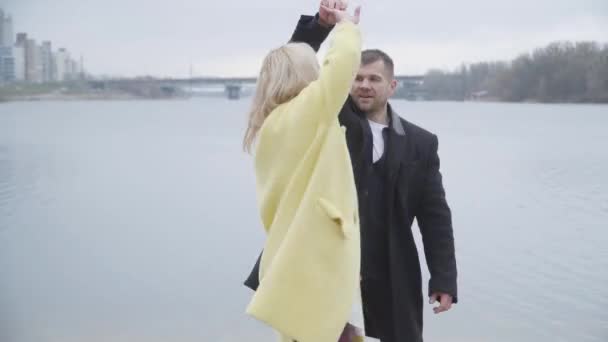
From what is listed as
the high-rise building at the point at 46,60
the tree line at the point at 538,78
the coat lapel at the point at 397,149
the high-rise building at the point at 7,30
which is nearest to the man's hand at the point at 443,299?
the coat lapel at the point at 397,149

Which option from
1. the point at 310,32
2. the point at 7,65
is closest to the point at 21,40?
the point at 7,65

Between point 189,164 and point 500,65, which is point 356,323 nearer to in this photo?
point 189,164

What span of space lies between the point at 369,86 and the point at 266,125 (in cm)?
36

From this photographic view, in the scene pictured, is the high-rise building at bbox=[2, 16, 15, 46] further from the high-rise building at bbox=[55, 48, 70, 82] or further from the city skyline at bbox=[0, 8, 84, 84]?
the high-rise building at bbox=[55, 48, 70, 82]

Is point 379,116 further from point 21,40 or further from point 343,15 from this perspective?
point 21,40

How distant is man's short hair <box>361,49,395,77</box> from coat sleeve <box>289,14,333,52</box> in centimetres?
13

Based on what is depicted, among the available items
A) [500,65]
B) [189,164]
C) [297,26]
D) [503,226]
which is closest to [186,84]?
[500,65]

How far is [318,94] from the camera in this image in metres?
1.60

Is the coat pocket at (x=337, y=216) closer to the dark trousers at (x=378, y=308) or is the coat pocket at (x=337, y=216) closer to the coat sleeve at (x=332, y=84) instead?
the coat sleeve at (x=332, y=84)

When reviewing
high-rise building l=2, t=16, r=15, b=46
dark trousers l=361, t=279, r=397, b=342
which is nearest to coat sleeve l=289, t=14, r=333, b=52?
dark trousers l=361, t=279, r=397, b=342

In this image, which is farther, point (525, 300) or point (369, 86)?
point (525, 300)

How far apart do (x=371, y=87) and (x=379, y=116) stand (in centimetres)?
9

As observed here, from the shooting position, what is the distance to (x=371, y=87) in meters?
1.92

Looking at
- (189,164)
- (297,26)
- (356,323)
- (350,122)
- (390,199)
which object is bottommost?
(189,164)
